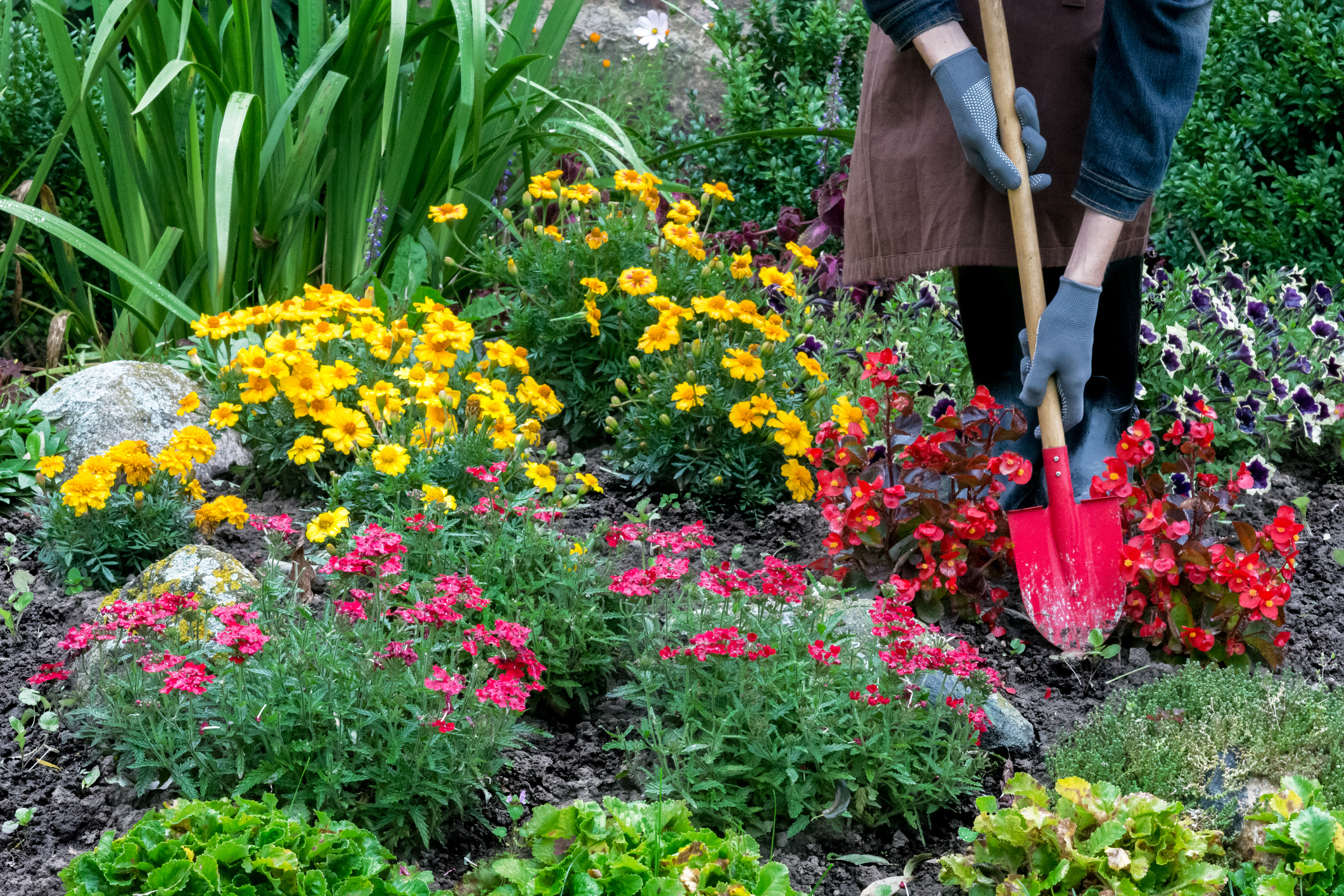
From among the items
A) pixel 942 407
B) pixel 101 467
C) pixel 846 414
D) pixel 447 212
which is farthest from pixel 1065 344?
pixel 101 467

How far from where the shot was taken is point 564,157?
4.80 metres

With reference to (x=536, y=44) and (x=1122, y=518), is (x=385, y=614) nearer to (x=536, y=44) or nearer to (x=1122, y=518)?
(x=1122, y=518)

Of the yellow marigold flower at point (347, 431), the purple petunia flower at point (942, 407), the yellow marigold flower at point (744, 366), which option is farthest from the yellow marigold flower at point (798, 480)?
the yellow marigold flower at point (347, 431)

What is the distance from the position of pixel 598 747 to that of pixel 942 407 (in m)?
1.37

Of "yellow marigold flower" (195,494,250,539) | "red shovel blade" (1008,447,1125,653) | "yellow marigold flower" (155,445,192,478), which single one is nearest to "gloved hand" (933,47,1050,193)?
"red shovel blade" (1008,447,1125,653)

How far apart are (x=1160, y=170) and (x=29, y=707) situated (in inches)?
93.8

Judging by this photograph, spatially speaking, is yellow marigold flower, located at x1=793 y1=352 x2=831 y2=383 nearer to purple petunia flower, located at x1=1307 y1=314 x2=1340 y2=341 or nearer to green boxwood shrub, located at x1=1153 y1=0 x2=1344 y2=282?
purple petunia flower, located at x1=1307 y1=314 x2=1340 y2=341

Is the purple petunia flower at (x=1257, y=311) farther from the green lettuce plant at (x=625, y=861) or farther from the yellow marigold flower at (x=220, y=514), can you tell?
the yellow marigold flower at (x=220, y=514)

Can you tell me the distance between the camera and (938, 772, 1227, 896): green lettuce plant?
1.61m

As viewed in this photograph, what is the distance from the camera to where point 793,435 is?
111 inches

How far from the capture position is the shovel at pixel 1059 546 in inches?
94.9

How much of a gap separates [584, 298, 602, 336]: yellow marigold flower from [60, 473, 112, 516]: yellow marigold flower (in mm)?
1247

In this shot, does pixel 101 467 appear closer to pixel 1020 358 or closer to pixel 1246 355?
pixel 1020 358

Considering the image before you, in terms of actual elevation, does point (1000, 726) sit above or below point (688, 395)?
below
